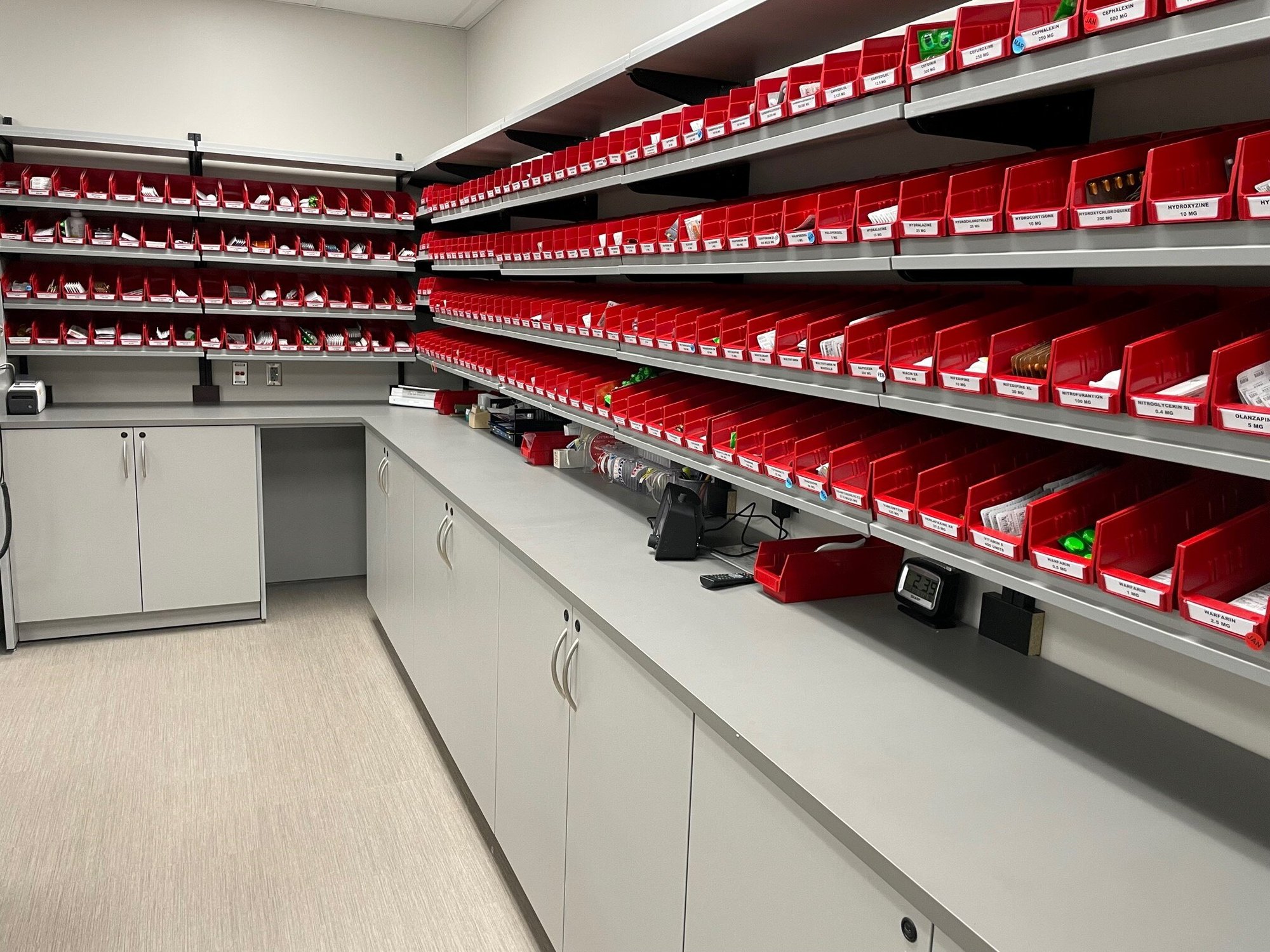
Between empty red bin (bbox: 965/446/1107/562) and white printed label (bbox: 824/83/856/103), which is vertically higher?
white printed label (bbox: 824/83/856/103)

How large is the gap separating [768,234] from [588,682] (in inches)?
37.3

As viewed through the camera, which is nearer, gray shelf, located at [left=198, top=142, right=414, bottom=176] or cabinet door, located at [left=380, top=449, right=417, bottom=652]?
cabinet door, located at [left=380, top=449, right=417, bottom=652]

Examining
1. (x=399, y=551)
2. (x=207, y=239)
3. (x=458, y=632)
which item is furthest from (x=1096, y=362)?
(x=207, y=239)

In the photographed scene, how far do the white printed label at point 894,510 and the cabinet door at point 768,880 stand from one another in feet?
1.46

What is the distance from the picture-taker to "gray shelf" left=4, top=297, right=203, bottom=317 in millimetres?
4027

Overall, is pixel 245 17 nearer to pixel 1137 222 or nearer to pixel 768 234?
pixel 768 234

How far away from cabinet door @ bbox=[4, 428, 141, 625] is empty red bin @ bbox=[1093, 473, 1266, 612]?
395cm

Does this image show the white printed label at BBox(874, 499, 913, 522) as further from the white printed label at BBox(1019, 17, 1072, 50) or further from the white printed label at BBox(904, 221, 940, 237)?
the white printed label at BBox(1019, 17, 1072, 50)

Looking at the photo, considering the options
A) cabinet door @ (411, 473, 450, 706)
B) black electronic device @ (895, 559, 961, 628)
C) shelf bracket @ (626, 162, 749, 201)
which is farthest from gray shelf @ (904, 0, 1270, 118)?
cabinet door @ (411, 473, 450, 706)

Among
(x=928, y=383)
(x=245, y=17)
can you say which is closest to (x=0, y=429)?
(x=245, y=17)

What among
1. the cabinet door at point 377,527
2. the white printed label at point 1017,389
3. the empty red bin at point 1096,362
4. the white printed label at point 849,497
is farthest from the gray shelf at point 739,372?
the cabinet door at point 377,527

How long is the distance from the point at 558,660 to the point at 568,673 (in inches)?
3.0

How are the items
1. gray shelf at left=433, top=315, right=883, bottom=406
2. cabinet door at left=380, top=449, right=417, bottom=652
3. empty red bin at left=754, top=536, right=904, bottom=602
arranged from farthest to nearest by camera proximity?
cabinet door at left=380, top=449, right=417, bottom=652, empty red bin at left=754, top=536, right=904, bottom=602, gray shelf at left=433, top=315, right=883, bottom=406

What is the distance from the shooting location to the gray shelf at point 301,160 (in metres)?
4.20
